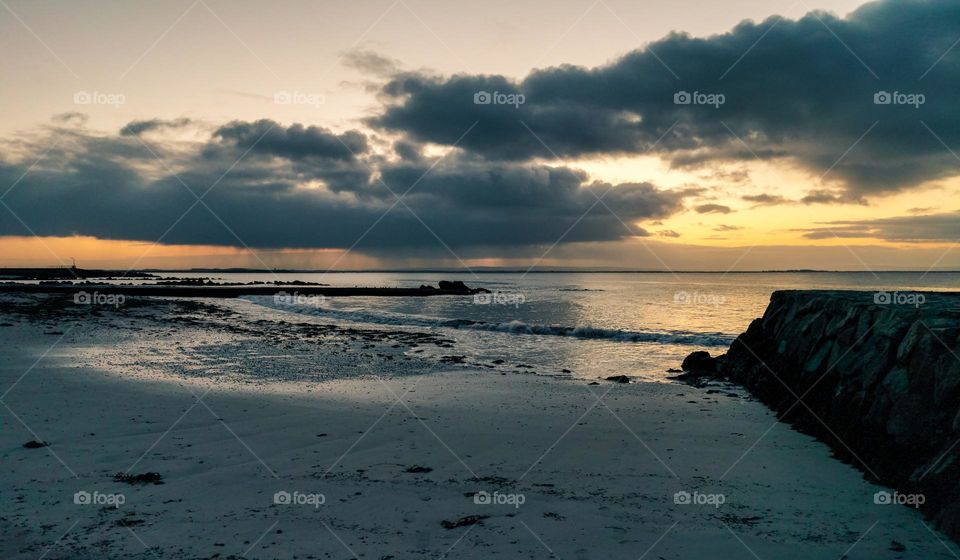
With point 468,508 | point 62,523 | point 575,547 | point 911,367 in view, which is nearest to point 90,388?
point 62,523

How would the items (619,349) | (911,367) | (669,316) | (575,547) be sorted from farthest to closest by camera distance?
(669,316) < (619,349) < (911,367) < (575,547)

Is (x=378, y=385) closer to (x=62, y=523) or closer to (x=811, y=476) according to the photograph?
(x=62, y=523)

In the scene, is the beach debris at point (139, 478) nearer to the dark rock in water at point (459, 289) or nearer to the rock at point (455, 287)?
the dark rock in water at point (459, 289)

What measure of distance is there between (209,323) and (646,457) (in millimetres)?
28159

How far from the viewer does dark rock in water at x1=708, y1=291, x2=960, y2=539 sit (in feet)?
21.6

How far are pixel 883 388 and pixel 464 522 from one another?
6654 millimetres

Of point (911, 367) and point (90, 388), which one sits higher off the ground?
point (911, 367)

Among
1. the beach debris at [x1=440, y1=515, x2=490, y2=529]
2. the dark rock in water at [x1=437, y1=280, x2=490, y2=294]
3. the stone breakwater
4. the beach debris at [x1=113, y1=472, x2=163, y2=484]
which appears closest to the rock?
the dark rock in water at [x1=437, y1=280, x2=490, y2=294]

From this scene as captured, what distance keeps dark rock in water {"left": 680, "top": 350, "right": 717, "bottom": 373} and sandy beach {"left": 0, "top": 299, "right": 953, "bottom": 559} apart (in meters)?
3.62

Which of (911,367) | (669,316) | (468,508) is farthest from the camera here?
(669,316)

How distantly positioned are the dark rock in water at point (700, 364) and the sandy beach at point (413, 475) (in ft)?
11.9

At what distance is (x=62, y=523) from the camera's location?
18.9 ft

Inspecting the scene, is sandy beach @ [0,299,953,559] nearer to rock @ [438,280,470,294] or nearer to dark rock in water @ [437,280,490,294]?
dark rock in water @ [437,280,490,294]

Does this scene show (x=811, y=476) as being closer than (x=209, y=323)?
Yes
